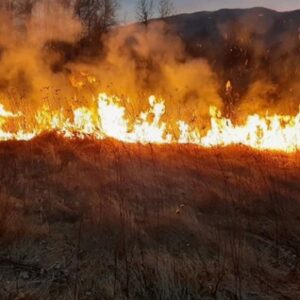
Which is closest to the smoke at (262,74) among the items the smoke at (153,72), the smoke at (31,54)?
the smoke at (153,72)

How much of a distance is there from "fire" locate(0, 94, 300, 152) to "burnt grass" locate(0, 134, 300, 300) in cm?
103

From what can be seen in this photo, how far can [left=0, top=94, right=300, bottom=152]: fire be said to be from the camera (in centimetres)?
1097

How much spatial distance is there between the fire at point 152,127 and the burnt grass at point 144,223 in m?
1.03

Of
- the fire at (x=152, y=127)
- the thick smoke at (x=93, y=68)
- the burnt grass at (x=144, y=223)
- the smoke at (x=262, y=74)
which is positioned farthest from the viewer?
the smoke at (x=262, y=74)

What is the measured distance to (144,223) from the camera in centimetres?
691

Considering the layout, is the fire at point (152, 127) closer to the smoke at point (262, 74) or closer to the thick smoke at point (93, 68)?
the thick smoke at point (93, 68)

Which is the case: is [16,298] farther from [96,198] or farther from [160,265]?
[96,198]

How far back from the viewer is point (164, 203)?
7551mm

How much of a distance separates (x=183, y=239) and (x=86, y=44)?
853 cm

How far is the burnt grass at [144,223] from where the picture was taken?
5.69 meters

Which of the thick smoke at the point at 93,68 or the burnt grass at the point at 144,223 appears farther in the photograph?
the thick smoke at the point at 93,68

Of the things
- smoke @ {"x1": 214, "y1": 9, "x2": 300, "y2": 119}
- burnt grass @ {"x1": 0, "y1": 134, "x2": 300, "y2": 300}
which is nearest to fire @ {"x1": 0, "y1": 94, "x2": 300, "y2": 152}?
burnt grass @ {"x1": 0, "y1": 134, "x2": 300, "y2": 300}

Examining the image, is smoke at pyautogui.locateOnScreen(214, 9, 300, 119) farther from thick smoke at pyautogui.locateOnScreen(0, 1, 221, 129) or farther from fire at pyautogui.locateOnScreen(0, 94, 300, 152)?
fire at pyautogui.locateOnScreen(0, 94, 300, 152)

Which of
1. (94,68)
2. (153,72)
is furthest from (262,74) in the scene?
(94,68)
